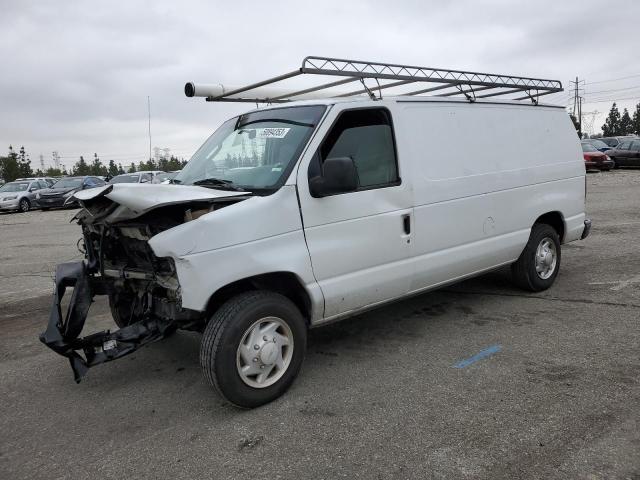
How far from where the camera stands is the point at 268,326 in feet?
11.9

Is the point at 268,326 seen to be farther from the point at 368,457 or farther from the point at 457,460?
the point at 457,460

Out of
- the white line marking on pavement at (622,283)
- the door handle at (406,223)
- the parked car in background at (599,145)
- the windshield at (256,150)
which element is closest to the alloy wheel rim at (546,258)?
the white line marking on pavement at (622,283)

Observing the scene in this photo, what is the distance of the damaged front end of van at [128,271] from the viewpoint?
3445mm

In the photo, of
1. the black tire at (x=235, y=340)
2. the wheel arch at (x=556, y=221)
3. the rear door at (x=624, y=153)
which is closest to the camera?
the black tire at (x=235, y=340)

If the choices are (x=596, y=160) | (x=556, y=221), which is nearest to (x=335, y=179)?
(x=556, y=221)

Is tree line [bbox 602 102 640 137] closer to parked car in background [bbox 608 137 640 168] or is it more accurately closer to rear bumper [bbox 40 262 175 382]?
parked car in background [bbox 608 137 640 168]

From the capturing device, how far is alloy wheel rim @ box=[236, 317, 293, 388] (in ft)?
11.6

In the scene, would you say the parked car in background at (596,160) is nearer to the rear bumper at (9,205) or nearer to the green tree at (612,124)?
the rear bumper at (9,205)

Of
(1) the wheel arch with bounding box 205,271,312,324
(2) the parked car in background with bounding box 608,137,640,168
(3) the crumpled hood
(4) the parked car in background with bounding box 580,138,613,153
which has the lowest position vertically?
(1) the wheel arch with bounding box 205,271,312,324

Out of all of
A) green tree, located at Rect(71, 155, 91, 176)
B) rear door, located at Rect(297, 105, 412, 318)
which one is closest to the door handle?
rear door, located at Rect(297, 105, 412, 318)

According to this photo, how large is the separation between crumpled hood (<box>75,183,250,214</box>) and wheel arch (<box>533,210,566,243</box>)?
3.88 meters

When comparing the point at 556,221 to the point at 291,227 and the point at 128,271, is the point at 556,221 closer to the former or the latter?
the point at 291,227

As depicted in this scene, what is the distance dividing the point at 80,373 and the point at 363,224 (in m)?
2.25

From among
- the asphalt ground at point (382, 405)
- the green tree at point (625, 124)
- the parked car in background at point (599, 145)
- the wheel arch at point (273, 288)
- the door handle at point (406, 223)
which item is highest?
the green tree at point (625, 124)
